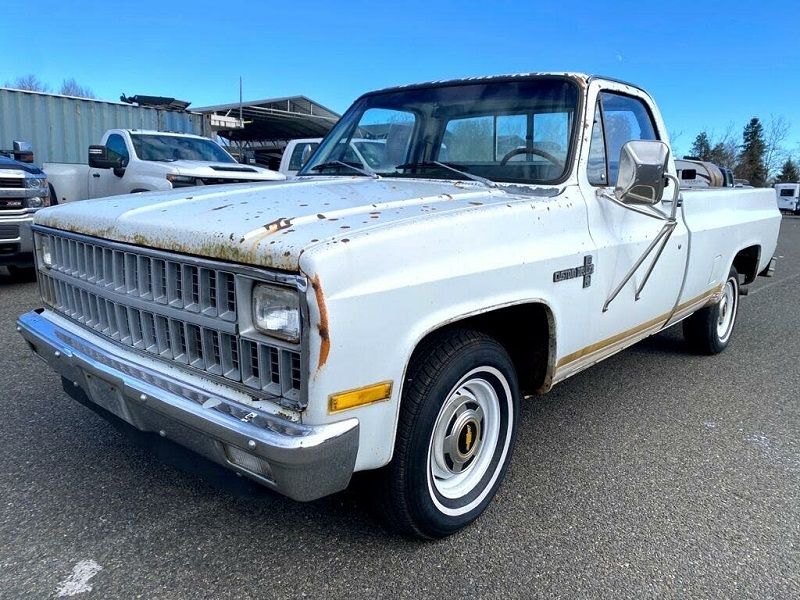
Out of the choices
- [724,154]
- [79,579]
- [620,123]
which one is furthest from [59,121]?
[724,154]

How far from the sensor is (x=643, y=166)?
2.85 m

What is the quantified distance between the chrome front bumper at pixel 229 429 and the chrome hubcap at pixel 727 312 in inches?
172

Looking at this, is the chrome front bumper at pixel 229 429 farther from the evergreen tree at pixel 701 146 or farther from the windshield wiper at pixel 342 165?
the evergreen tree at pixel 701 146

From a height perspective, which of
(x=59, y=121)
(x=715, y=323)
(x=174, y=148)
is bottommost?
(x=715, y=323)

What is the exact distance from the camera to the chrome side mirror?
286 cm

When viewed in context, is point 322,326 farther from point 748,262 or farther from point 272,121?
point 272,121

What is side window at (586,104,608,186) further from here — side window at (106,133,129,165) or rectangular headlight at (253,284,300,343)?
side window at (106,133,129,165)

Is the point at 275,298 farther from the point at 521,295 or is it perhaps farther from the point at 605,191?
the point at 605,191

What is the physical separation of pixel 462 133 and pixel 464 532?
201 cm

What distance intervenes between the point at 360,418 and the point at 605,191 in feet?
6.02

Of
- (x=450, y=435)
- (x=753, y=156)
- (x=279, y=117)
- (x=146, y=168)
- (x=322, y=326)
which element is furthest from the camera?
(x=753, y=156)

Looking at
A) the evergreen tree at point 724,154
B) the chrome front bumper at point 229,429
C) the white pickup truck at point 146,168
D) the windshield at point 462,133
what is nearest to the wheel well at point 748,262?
the windshield at point 462,133

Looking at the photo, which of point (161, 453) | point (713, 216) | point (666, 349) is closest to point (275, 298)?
point (161, 453)

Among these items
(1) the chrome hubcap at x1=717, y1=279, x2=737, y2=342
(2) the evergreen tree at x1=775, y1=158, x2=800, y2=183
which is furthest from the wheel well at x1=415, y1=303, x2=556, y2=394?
(2) the evergreen tree at x1=775, y1=158, x2=800, y2=183
